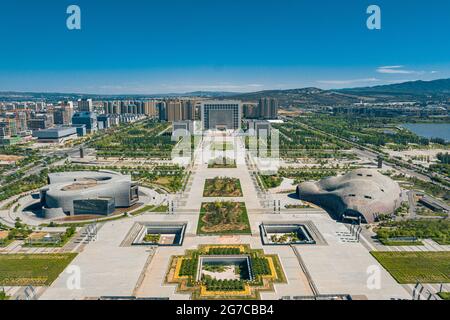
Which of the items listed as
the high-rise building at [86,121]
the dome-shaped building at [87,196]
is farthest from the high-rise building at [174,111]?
the dome-shaped building at [87,196]

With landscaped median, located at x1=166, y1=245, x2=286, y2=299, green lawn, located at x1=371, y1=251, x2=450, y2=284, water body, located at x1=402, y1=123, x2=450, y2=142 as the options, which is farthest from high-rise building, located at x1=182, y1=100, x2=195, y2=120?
green lawn, located at x1=371, y1=251, x2=450, y2=284

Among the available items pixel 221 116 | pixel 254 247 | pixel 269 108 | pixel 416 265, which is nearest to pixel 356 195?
pixel 416 265

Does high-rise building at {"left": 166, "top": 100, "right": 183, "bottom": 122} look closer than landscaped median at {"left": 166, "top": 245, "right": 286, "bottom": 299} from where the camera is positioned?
No

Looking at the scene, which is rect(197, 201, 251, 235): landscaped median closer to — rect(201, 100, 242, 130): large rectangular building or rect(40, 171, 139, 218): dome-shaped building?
rect(40, 171, 139, 218): dome-shaped building

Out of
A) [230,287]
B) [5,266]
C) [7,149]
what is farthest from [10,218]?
[7,149]

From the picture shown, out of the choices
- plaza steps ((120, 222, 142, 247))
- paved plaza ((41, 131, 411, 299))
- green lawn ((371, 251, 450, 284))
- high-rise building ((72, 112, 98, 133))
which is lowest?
green lawn ((371, 251, 450, 284))

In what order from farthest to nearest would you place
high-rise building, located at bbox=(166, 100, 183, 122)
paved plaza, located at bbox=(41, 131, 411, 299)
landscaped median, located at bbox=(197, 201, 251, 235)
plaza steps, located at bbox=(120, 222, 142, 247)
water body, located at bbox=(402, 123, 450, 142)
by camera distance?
high-rise building, located at bbox=(166, 100, 183, 122) → water body, located at bbox=(402, 123, 450, 142) → landscaped median, located at bbox=(197, 201, 251, 235) → plaza steps, located at bbox=(120, 222, 142, 247) → paved plaza, located at bbox=(41, 131, 411, 299)

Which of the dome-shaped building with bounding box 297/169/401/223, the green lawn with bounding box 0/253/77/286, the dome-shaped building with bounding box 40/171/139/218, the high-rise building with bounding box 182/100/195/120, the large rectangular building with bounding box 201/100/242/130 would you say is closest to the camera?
the green lawn with bounding box 0/253/77/286
